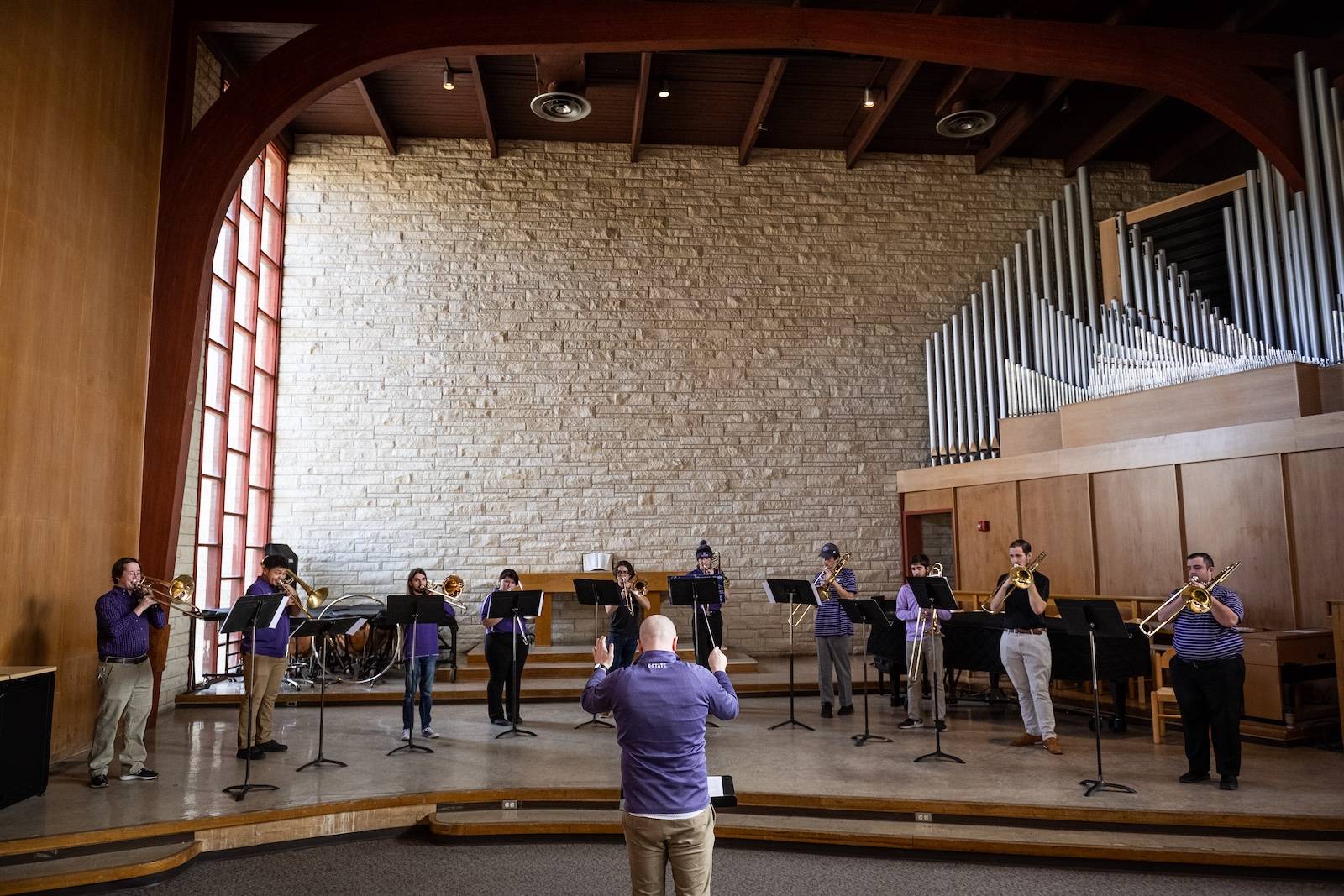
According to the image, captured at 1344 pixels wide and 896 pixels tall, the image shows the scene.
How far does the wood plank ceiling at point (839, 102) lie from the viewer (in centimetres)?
1012

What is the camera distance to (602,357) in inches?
484

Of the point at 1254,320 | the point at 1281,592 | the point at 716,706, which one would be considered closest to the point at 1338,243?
the point at 1254,320

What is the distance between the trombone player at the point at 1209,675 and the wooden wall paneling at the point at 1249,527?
102 inches

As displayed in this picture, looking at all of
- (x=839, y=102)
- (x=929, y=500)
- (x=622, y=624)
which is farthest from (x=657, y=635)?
(x=839, y=102)

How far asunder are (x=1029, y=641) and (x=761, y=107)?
295 inches

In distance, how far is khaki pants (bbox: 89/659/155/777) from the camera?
237 inches

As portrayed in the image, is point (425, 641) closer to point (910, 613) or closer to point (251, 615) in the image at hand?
point (251, 615)

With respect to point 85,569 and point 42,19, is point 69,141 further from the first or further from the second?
point 85,569

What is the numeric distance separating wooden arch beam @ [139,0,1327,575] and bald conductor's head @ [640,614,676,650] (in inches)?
225

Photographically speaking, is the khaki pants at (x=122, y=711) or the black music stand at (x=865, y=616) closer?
the khaki pants at (x=122, y=711)

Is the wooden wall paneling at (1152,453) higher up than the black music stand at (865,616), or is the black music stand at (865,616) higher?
the wooden wall paneling at (1152,453)

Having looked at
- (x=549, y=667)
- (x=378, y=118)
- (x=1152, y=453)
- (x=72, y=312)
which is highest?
(x=378, y=118)

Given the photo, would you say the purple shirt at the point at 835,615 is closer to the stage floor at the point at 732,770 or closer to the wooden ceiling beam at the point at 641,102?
the stage floor at the point at 732,770

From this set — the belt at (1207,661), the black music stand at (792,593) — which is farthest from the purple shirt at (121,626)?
the belt at (1207,661)
